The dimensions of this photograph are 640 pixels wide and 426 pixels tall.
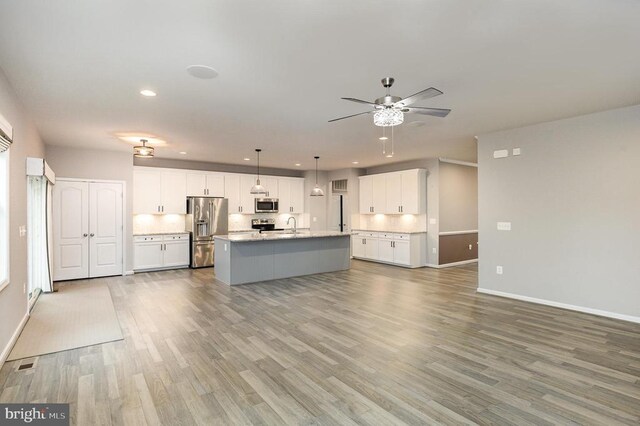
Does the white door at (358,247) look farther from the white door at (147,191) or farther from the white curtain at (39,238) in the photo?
the white curtain at (39,238)

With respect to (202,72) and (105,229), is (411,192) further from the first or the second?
(105,229)

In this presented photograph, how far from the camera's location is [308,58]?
2832 millimetres

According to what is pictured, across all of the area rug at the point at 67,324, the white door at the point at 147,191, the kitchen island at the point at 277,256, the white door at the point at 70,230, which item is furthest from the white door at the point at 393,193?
the white door at the point at 70,230

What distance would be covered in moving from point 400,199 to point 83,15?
24.4 feet

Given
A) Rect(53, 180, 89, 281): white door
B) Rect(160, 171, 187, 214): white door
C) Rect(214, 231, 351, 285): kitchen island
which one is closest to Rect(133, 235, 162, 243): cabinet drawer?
Rect(160, 171, 187, 214): white door

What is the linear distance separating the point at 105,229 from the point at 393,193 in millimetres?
6811

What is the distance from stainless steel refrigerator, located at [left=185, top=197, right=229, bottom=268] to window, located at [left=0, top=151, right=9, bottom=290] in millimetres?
4732

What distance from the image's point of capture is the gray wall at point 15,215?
3219 mm

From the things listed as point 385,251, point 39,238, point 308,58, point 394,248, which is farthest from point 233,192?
point 308,58

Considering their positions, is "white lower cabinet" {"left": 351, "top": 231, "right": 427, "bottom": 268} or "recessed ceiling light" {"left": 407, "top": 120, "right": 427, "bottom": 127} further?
"white lower cabinet" {"left": 351, "top": 231, "right": 427, "bottom": 268}

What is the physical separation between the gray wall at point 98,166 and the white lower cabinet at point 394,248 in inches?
225

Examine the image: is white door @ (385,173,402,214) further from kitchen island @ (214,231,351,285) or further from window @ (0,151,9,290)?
window @ (0,151,9,290)

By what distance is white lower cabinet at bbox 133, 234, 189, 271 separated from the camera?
7524 mm

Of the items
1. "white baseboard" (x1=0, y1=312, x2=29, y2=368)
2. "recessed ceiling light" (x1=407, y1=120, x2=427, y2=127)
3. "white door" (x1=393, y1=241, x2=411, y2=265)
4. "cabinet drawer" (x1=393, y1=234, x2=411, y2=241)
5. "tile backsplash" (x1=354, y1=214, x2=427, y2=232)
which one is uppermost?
"recessed ceiling light" (x1=407, y1=120, x2=427, y2=127)
